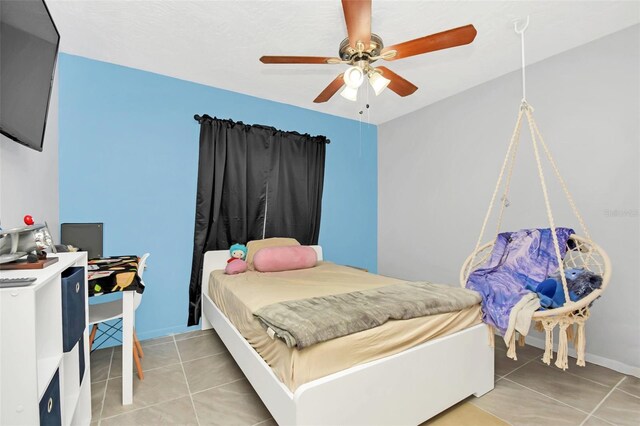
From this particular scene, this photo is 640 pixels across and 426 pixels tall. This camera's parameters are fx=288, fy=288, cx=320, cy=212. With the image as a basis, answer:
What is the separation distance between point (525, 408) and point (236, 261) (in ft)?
8.13

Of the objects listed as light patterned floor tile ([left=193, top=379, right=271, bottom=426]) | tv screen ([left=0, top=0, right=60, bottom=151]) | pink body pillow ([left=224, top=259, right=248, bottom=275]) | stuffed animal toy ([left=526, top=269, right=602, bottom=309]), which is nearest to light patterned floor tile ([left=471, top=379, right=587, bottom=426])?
stuffed animal toy ([left=526, top=269, right=602, bottom=309])

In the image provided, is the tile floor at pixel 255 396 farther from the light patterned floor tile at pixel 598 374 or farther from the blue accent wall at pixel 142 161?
the blue accent wall at pixel 142 161

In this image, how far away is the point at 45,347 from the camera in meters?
1.13

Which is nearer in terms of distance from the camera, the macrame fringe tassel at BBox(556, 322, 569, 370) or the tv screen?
the tv screen

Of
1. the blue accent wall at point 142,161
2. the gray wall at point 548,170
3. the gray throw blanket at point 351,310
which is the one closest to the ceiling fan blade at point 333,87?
the blue accent wall at point 142,161

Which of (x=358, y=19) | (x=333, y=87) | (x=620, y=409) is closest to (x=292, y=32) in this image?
(x=333, y=87)

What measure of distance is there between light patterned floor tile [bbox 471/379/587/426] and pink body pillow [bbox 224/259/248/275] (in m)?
2.11

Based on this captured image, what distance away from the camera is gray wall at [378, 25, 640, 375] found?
2.25 metres

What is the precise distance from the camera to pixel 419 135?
3840mm

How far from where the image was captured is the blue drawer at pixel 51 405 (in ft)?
3.21

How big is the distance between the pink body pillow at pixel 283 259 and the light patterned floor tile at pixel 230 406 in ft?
3.48

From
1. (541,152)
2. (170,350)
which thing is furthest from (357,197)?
(170,350)

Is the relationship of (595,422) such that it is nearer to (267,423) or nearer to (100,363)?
(267,423)

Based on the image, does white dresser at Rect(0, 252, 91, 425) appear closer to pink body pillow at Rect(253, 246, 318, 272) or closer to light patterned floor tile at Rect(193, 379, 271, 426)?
light patterned floor tile at Rect(193, 379, 271, 426)
